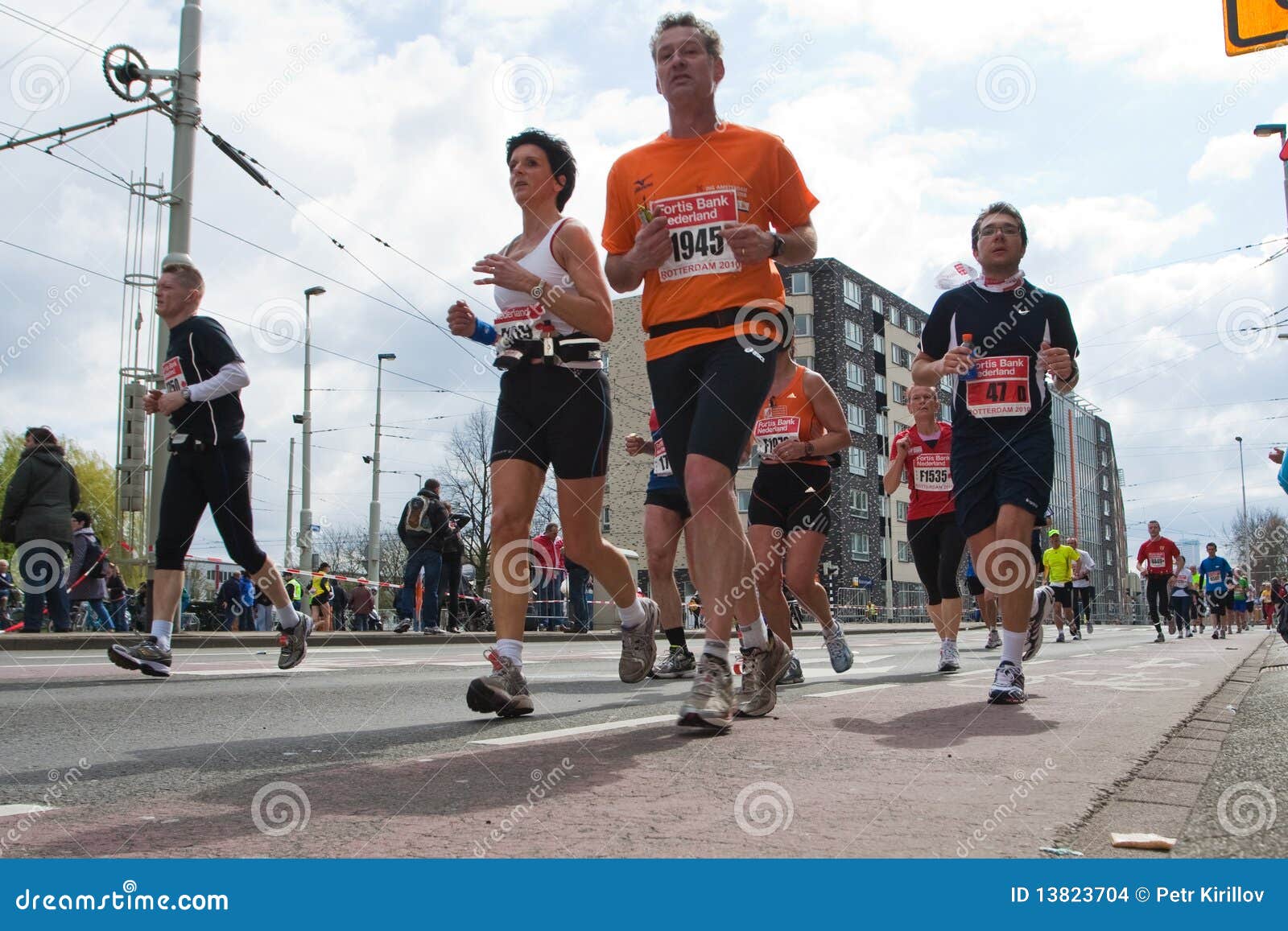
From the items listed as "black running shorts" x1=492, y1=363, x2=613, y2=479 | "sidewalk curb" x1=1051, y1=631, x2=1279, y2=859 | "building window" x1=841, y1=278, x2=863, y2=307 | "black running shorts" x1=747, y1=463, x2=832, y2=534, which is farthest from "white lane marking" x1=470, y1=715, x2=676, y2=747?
"building window" x1=841, y1=278, x2=863, y2=307

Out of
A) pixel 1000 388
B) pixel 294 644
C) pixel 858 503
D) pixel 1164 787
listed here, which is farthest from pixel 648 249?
pixel 858 503

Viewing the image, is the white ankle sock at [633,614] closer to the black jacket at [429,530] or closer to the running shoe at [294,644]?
the running shoe at [294,644]

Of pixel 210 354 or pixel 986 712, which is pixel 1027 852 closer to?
pixel 986 712

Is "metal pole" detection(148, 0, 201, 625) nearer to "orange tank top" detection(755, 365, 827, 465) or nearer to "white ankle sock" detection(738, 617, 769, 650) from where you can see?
"orange tank top" detection(755, 365, 827, 465)

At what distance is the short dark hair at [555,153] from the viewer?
15.5 ft

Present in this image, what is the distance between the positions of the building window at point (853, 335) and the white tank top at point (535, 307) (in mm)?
67210

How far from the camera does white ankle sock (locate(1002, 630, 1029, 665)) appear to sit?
511 centimetres

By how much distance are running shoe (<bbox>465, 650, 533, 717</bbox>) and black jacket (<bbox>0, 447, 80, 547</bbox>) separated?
8.82 m

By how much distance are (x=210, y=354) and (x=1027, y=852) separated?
549 centimetres

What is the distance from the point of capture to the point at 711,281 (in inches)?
159

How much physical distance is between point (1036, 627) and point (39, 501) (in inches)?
373

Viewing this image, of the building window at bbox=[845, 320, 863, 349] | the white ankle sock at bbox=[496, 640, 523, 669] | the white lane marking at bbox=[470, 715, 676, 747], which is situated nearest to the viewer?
the white lane marking at bbox=[470, 715, 676, 747]
